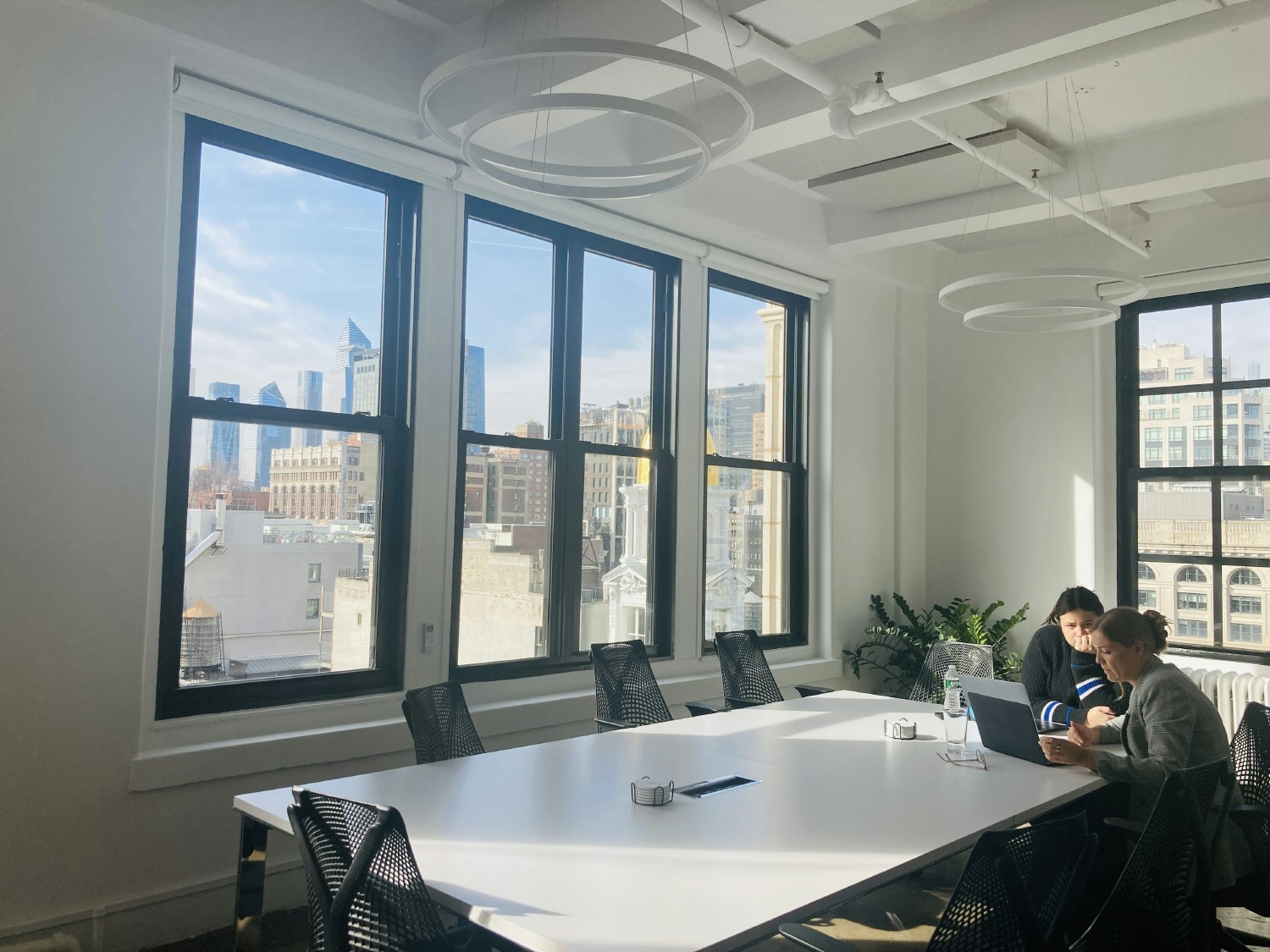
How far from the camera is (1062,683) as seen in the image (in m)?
4.49

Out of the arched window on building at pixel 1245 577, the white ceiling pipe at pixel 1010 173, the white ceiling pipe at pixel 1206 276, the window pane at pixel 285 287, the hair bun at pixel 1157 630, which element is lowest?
the hair bun at pixel 1157 630

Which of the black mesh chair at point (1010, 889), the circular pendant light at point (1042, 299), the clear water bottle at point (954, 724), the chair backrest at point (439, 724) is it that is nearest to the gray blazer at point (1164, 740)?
the clear water bottle at point (954, 724)

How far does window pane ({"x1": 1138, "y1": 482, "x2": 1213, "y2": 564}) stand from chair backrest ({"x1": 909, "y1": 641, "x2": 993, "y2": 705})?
2.14 meters

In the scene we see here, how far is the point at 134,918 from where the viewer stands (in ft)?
11.5

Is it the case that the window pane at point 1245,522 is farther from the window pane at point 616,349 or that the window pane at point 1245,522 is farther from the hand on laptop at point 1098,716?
the window pane at point 616,349

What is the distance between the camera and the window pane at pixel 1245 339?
6312 mm

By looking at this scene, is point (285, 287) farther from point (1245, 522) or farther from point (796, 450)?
point (1245, 522)

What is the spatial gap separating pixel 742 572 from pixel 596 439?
1.57 meters

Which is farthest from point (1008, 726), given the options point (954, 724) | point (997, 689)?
point (954, 724)

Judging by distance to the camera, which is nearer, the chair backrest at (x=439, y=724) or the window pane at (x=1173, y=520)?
the chair backrest at (x=439, y=724)

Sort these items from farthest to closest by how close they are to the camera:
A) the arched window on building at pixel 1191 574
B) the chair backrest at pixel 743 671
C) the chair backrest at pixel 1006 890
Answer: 1. the arched window on building at pixel 1191 574
2. the chair backrest at pixel 743 671
3. the chair backrest at pixel 1006 890

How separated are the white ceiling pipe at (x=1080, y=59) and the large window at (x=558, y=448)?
75.9 inches

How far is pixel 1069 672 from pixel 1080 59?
2.61 metres

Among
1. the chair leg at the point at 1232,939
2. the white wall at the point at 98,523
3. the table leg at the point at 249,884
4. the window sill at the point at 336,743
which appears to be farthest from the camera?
the window sill at the point at 336,743
